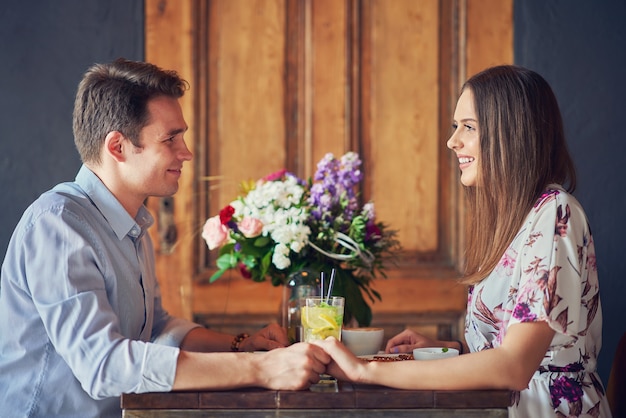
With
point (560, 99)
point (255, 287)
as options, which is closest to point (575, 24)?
point (560, 99)

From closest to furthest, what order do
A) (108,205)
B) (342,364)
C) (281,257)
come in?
(342,364) → (108,205) → (281,257)

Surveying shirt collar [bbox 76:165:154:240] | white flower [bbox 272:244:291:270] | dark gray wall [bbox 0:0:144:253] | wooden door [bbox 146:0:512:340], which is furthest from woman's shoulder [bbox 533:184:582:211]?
dark gray wall [bbox 0:0:144:253]

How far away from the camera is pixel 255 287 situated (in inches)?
123

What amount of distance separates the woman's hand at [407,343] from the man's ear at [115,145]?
83 centimetres

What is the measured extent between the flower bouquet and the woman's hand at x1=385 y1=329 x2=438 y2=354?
0.29 metres

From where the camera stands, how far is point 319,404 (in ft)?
4.62

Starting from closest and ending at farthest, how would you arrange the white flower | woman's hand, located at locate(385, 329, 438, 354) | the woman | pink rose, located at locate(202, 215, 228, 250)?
the woman < woman's hand, located at locate(385, 329, 438, 354) < the white flower < pink rose, located at locate(202, 215, 228, 250)

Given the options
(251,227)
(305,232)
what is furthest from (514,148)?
(251,227)

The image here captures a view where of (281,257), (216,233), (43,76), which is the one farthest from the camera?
(43,76)

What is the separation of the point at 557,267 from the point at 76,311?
3.18ft

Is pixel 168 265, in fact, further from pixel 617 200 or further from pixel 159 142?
pixel 617 200

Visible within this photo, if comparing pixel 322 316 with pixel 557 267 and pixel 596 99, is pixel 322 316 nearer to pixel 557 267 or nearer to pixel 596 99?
pixel 557 267

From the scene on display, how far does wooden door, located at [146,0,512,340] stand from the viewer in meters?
3.15

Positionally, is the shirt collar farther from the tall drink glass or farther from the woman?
the woman
